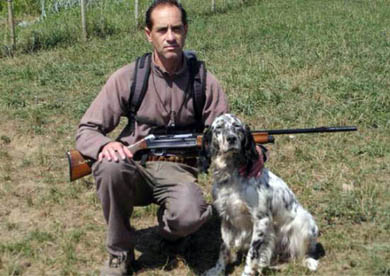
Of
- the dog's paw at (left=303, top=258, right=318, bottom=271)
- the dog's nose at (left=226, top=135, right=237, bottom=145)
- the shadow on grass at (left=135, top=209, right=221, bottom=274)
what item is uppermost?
the dog's nose at (left=226, top=135, right=237, bottom=145)

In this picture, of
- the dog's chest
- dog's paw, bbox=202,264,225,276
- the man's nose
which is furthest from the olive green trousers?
the man's nose

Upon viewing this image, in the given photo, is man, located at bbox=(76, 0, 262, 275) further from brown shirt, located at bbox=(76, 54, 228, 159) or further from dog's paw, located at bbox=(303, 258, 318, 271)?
dog's paw, located at bbox=(303, 258, 318, 271)

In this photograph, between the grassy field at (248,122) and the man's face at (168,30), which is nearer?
the man's face at (168,30)

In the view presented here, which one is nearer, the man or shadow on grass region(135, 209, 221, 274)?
the man

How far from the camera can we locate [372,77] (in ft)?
28.3

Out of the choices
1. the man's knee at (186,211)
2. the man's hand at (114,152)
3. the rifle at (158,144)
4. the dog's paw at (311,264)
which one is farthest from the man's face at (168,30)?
the dog's paw at (311,264)

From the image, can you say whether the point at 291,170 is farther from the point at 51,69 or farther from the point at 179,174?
the point at 51,69

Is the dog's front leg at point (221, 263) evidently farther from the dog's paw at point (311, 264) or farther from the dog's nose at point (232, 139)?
the dog's nose at point (232, 139)

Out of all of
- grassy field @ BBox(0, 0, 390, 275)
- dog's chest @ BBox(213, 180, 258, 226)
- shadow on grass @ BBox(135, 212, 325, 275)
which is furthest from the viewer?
grassy field @ BBox(0, 0, 390, 275)

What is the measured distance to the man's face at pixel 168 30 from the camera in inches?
169

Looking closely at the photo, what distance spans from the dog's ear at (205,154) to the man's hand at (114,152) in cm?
48

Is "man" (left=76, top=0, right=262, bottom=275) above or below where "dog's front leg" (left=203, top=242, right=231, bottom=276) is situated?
above

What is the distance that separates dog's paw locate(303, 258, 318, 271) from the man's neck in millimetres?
1668

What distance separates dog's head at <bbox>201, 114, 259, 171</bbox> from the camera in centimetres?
400
